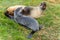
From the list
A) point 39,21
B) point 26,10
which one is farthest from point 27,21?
point 39,21

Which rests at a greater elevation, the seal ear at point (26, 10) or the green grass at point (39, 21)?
the seal ear at point (26, 10)

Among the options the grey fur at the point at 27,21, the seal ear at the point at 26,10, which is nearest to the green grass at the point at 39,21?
the grey fur at the point at 27,21

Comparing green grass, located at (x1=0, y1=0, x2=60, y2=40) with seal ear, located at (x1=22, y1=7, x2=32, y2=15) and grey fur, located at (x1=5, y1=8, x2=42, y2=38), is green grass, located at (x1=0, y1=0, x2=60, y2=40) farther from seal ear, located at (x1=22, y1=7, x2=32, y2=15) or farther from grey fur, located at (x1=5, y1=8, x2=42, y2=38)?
seal ear, located at (x1=22, y1=7, x2=32, y2=15)

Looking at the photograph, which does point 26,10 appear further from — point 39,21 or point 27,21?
point 39,21


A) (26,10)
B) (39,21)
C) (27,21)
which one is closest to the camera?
(27,21)

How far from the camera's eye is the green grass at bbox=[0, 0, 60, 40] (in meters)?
5.44

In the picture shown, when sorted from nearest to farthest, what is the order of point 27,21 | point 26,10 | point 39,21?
point 27,21 < point 26,10 < point 39,21

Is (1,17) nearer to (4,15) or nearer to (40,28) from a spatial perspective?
(4,15)

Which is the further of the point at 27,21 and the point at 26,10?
the point at 26,10

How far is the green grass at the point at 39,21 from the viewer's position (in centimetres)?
544

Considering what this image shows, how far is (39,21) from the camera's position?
6160 mm

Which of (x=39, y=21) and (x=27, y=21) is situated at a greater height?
(x=27, y=21)

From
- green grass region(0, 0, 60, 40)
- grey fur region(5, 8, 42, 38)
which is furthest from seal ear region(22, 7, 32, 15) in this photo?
green grass region(0, 0, 60, 40)

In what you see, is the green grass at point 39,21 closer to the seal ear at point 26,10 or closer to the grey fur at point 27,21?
the grey fur at point 27,21
